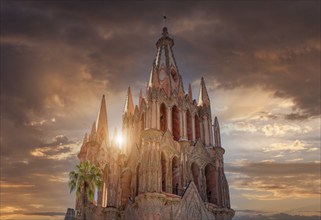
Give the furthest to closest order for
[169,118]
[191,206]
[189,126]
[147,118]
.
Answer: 1. [189,126]
2. [169,118]
3. [147,118]
4. [191,206]

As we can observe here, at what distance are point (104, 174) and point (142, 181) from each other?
8.06 metres

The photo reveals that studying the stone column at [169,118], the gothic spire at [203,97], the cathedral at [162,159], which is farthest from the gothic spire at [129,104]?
the gothic spire at [203,97]

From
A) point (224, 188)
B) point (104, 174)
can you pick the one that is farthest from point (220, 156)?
point (104, 174)

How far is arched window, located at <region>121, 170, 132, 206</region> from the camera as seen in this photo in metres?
39.3

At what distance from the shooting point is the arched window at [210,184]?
129 ft

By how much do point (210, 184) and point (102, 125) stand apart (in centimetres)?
1518

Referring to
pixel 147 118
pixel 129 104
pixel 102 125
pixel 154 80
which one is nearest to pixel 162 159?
pixel 147 118

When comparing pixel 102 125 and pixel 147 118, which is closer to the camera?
pixel 147 118

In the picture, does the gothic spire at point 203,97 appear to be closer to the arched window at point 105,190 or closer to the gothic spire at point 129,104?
the gothic spire at point 129,104

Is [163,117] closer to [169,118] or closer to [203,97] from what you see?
[169,118]

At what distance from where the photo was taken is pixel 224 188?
128 feet

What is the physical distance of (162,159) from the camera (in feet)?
126

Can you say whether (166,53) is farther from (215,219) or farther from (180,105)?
(215,219)

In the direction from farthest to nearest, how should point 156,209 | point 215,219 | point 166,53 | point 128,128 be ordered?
point 166,53 → point 128,128 → point 215,219 → point 156,209
